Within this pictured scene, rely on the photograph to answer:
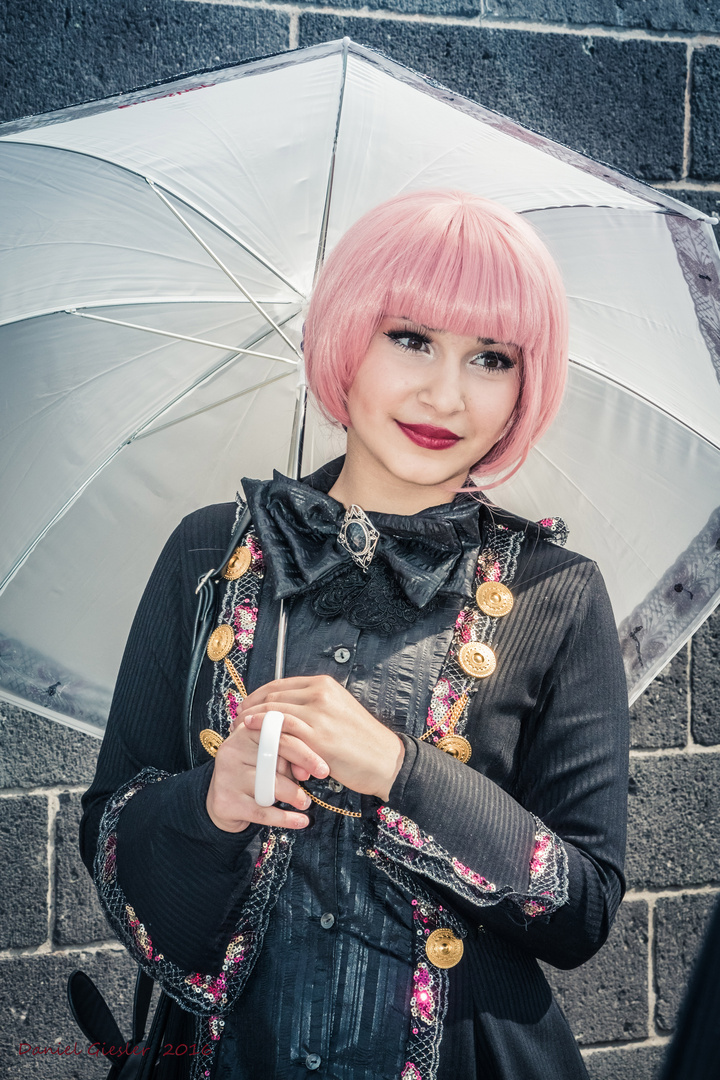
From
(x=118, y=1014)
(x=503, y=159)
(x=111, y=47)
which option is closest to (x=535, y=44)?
(x=111, y=47)

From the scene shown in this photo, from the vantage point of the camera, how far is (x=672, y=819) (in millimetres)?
2797

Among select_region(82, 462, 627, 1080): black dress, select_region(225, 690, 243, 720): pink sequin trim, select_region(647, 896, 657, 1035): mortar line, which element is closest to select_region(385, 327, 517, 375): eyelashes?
select_region(82, 462, 627, 1080): black dress

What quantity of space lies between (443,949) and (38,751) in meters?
1.62

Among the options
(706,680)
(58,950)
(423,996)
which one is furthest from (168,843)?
(706,680)

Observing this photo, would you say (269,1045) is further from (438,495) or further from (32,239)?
(32,239)

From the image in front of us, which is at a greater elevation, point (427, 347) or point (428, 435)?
point (427, 347)

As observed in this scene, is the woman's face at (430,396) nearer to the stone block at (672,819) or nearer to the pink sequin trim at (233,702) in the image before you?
the pink sequin trim at (233,702)

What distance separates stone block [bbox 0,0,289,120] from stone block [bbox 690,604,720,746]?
2.10 metres

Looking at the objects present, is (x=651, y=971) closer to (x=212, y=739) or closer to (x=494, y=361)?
(x=212, y=739)

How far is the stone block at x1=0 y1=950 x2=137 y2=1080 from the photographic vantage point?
8.25 feet

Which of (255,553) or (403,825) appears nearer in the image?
(403,825)

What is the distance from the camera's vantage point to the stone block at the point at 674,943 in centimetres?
281

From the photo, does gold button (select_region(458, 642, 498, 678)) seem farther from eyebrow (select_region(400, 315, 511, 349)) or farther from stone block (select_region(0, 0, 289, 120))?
stone block (select_region(0, 0, 289, 120))

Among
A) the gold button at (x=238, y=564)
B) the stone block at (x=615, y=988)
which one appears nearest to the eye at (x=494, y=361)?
the gold button at (x=238, y=564)
